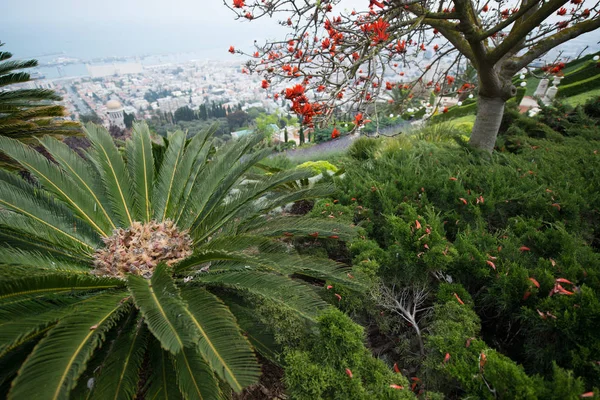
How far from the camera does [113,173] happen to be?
9.36 feet

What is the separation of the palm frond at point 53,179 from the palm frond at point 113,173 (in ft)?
0.62

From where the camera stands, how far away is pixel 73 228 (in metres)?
2.55

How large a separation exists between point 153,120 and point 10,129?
1151 inches

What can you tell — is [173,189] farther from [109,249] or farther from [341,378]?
[341,378]

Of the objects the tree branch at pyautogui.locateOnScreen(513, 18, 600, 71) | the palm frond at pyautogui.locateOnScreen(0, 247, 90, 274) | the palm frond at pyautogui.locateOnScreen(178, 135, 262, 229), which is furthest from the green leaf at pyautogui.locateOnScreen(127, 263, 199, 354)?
the tree branch at pyautogui.locateOnScreen(513, 18, 600, 71)

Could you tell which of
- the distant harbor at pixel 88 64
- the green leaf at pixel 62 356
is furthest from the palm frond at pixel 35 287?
the distant harbor at pixel 88 64

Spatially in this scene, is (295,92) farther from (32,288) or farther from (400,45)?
(32,288)

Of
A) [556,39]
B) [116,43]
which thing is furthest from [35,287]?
[116,43]

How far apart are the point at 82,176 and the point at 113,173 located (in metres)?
0.24

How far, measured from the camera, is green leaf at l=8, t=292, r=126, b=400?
118 centimetres

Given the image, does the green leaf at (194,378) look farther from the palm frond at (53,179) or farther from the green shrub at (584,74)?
the green shrub at (584,74)

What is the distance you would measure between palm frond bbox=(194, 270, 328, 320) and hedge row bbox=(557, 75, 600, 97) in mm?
14988

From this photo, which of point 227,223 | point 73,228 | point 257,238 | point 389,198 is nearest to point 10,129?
point 73,228

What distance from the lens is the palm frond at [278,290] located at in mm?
1737
